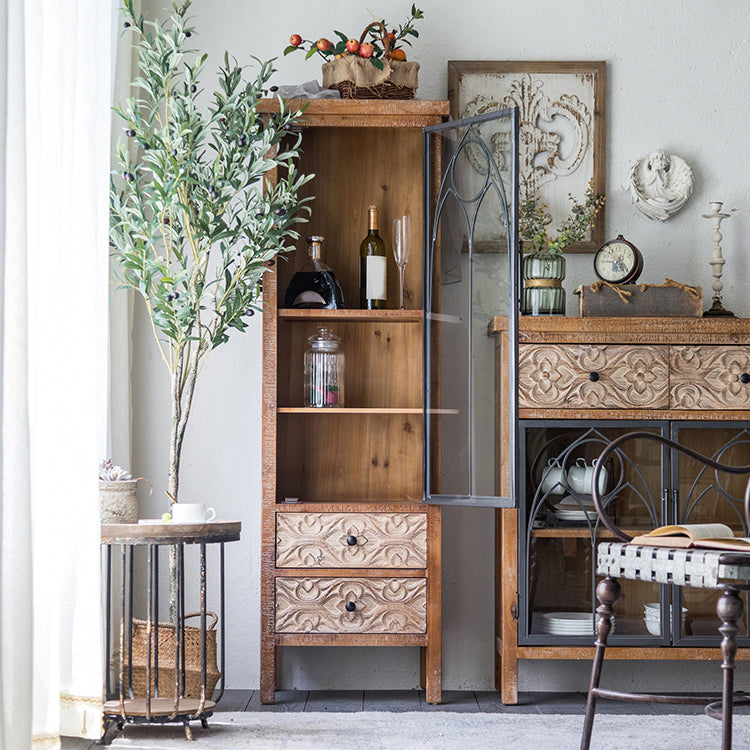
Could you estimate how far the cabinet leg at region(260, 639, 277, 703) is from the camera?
269 centimetres

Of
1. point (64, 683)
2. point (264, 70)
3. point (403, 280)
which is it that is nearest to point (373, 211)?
point (403, 280)

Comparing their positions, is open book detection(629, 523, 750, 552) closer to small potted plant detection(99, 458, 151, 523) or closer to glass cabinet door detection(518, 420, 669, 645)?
glass cabinet door detection(518, 420, 669, 645)

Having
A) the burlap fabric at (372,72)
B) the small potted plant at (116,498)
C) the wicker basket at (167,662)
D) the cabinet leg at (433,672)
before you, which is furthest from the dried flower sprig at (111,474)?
the burlap fabric at (372,72)

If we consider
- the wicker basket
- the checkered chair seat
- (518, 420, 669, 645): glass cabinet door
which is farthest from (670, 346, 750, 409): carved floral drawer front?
the wicker basket

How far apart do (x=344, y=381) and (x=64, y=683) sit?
133cm

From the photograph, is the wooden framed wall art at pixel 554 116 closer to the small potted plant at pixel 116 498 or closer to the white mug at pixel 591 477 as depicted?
the white mug at pixel 591 477

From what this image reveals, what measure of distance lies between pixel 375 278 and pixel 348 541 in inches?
33.1

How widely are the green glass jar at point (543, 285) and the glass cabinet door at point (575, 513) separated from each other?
14.9 inches

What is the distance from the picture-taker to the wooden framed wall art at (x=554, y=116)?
10.2ft

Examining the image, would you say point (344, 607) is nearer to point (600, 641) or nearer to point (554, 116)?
point (600, 641)

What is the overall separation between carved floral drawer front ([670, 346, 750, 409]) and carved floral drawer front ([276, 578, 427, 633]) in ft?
3.34

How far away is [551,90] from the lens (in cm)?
312

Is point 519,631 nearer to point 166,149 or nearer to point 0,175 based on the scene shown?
point 166,149

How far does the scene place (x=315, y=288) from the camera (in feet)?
9.41
